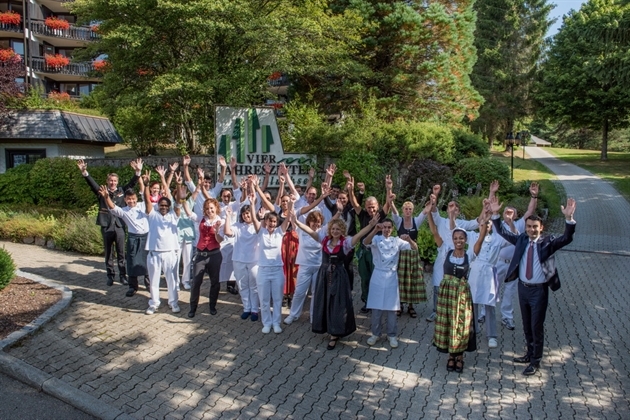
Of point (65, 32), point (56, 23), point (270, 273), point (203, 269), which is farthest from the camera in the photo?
point (65, 32)

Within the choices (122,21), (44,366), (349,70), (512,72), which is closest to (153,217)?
(44,366)

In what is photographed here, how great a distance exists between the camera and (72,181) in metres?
16.4

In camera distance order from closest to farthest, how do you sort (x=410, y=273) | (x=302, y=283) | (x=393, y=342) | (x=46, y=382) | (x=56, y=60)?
(x=46, y=382)
(x=393, y=342)
(x=302, y=283)
(x=410, y=273)
(x=56, y=60)

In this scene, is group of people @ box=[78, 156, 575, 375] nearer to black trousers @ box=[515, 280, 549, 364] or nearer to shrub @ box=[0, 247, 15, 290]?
black trousers @ box=[515, 280, 549, 364]

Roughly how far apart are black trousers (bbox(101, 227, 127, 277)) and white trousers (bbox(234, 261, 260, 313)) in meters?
2.73

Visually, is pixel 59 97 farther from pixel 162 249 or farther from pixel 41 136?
pixel 162 249

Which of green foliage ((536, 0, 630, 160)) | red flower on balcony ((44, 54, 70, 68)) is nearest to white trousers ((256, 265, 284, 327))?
green foliage ((536, 0, 630, 160))

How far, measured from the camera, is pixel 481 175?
15.7 m

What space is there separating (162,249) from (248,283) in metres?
1.35

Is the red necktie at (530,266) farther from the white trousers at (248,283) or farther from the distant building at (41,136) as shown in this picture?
the distant building at (41,136)

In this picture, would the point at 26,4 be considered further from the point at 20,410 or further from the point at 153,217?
the point at 20,410

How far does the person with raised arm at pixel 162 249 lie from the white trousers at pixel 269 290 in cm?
146

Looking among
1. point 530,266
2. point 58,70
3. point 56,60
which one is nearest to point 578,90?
point 530,266

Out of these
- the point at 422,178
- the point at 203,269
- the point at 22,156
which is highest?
the point at 22,156
